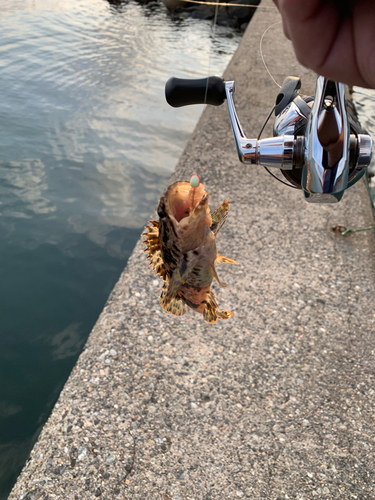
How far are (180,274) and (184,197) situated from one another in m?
0.31

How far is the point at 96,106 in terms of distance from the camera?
7.91 metres

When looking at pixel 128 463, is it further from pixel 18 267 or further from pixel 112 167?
pixel 112 167

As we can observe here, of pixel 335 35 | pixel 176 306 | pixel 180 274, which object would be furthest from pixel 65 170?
pixel 335 35

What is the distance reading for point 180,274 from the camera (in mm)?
1485

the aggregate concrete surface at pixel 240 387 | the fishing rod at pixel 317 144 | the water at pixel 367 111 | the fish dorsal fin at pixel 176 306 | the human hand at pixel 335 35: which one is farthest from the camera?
the water at pixel 367 111

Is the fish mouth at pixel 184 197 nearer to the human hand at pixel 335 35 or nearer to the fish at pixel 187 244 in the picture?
the fish at pixel 187 244

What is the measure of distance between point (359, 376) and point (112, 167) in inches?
199

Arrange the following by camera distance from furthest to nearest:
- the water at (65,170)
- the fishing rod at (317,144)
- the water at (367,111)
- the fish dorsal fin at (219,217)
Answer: the water at (65,170) → the water at (367,111) → the fish dorsal fin at (219,217) → the fishing rod at (317,144)

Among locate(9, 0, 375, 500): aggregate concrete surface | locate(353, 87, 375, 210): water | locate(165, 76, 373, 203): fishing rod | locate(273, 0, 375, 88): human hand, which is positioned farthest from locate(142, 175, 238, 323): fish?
locate(353, 87, 375, 210): water

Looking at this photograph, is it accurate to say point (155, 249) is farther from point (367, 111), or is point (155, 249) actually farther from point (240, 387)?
point (367, 111)

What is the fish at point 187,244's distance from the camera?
4.40 feet

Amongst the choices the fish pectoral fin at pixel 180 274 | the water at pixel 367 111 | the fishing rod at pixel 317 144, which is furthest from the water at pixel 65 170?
the fishing rod at pixel 317 144

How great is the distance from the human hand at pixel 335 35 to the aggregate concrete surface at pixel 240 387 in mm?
1809

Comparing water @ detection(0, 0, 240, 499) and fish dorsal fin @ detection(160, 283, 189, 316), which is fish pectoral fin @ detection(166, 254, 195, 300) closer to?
fish dorsal fin @ detection(160, 283, 189, 316)
